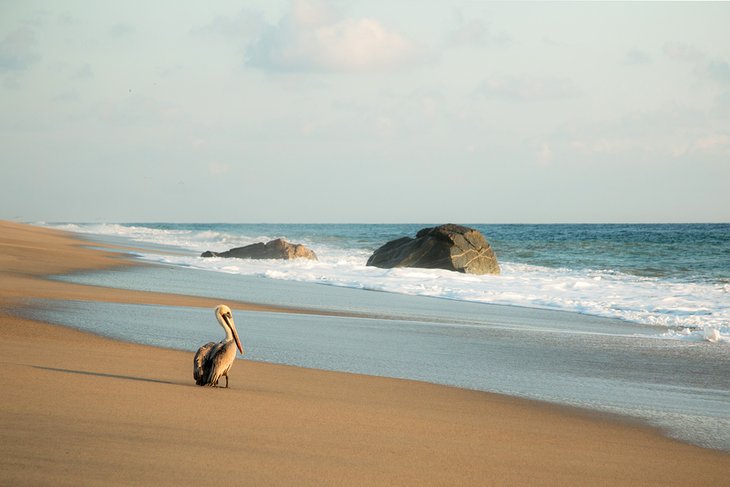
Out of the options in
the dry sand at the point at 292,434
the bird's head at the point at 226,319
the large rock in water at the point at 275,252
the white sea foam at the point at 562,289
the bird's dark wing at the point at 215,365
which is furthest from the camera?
the large rock in water at the point at 275,252

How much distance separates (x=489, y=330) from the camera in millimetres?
10938

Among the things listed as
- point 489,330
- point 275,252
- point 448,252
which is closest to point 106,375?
point 489,330

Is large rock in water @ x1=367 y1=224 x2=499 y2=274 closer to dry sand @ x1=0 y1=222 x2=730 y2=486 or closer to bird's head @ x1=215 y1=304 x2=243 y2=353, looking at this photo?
dry sand @ x1=0 y1=222 x2=730 y2=486

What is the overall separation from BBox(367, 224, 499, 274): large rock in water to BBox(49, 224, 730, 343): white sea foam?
601 millimetres

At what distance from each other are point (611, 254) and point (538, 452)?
3308cm

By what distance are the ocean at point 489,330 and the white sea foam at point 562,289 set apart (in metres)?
0.05

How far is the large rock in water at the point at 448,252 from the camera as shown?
73.7 ft

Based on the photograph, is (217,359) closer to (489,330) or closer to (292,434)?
(292,434)

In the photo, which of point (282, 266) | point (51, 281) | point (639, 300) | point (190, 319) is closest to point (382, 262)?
point (282, 266)

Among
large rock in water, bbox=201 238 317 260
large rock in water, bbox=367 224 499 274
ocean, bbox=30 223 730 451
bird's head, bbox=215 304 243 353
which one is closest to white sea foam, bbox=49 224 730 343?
ocean, bbox=30 223 730 451

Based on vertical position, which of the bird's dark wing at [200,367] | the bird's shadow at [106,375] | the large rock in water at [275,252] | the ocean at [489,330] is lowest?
the ocean at [489,330]

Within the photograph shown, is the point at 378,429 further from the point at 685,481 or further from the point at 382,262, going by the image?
the point at 382,262

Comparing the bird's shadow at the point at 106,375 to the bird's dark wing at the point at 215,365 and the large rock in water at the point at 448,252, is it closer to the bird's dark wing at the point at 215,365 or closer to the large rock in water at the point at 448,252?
the bird's dark wing at the point at 215,365

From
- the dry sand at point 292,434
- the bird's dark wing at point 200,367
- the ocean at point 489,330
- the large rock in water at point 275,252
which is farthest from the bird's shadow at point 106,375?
the large rock in water at point 275,252
